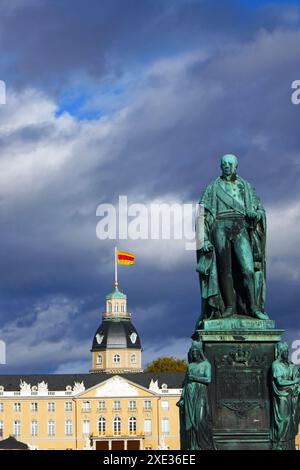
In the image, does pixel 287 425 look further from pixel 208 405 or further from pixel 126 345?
pixel 126 345

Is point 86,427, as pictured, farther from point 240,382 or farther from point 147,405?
point 240,382

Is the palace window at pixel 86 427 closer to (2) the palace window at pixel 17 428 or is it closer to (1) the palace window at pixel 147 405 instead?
(1) the palace window at pixel 147 405

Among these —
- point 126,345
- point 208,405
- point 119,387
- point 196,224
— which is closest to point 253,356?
point 208,405

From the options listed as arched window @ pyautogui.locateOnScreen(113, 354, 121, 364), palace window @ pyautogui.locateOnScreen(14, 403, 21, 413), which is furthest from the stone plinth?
arched window @ pyautogui.locateOnScreen(113, 354, 121, 364)

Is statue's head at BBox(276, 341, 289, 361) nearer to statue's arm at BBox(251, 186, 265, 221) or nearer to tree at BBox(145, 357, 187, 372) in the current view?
statue's arm at BBox(251, 186, 265, 221)

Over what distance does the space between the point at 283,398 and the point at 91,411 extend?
129647 millimetres

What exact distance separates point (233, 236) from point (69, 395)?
128834mm

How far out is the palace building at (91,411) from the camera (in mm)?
146375

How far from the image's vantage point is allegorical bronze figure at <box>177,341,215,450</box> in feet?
67.4

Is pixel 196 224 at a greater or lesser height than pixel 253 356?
greater

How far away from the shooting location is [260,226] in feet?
71.3
